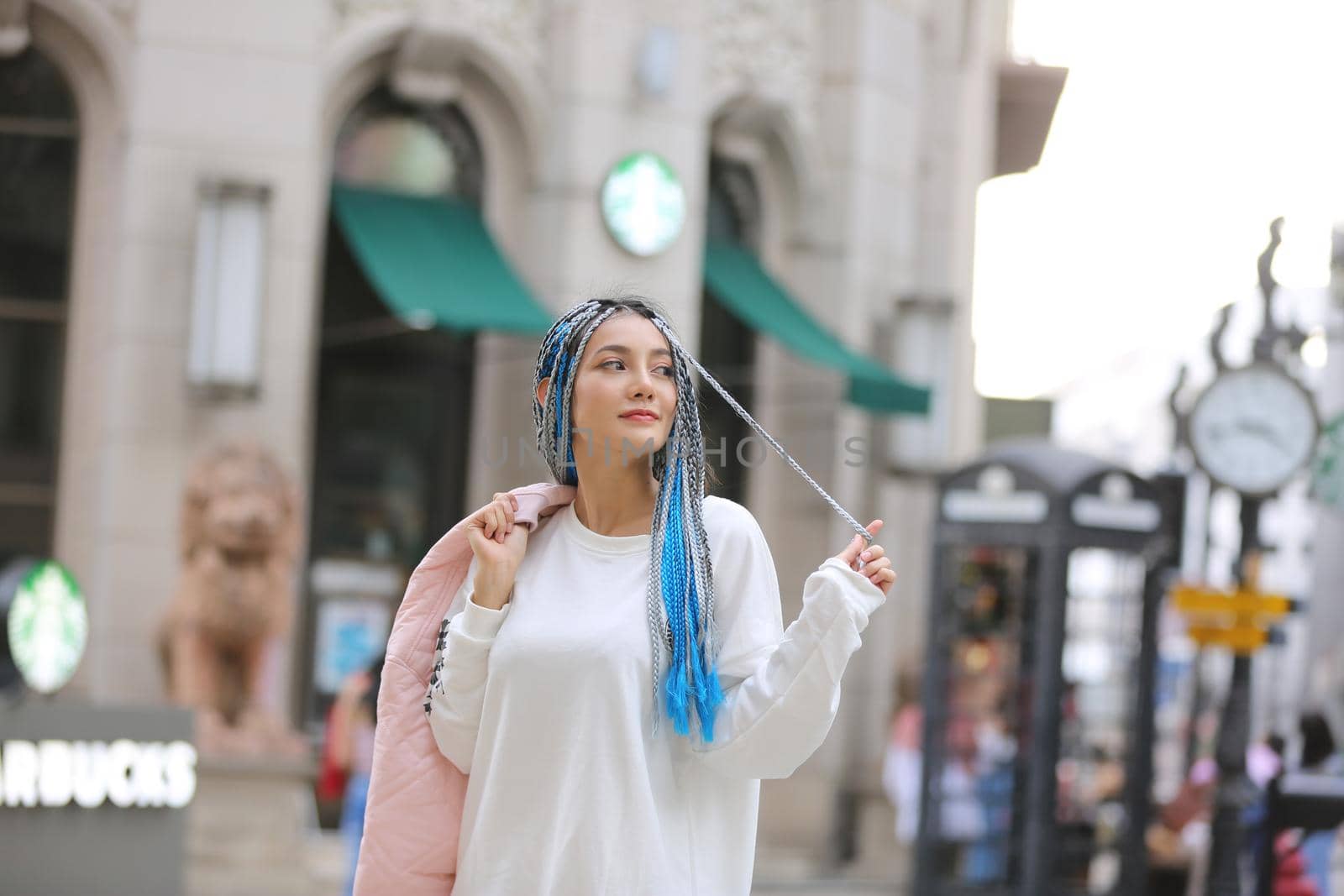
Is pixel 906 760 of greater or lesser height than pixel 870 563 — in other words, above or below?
below

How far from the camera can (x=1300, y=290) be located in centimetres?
5312

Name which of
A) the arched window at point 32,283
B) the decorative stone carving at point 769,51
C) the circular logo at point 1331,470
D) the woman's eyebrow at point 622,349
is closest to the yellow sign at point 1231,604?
the circular logo at point 1331,470

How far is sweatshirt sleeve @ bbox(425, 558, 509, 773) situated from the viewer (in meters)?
3.49

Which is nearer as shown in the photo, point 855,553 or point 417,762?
point 855,553

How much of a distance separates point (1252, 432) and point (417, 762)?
407 inches

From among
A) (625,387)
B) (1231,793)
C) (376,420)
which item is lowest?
(1231,793)

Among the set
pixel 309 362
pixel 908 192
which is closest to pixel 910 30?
pixel 908 192

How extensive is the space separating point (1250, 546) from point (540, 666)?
10183mm

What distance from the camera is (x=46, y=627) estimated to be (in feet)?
30.6

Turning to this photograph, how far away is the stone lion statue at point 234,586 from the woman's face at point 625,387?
9.09 m

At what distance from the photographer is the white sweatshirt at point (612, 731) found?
3.32 m

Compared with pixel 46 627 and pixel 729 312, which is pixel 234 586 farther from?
pixel 729 312

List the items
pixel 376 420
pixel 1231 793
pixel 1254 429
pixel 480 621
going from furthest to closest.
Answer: pixel 376 420 → pixel 1254 429 → pixel 1231 793 → pixel 480 621

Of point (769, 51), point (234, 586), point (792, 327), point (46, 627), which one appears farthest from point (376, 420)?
point (46, 627)
